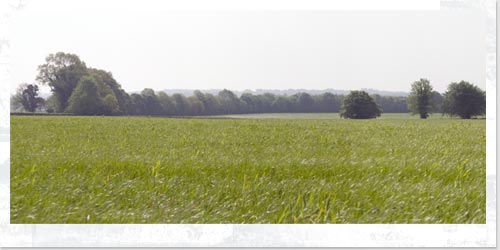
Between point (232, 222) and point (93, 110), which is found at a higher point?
point (93, 110)

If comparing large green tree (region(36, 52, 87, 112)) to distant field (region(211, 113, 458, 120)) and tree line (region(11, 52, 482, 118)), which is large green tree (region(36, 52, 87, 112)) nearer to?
tree line (region(11, 52, 482, 118))

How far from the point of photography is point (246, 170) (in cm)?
473

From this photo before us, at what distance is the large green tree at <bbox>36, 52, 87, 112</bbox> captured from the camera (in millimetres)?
5633

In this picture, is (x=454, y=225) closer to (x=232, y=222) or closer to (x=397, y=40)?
(x=232, y=222)

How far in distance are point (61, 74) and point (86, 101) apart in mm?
425

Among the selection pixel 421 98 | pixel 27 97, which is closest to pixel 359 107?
pixel 421 98

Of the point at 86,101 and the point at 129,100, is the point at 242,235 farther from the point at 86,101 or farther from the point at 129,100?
the point at 86,101

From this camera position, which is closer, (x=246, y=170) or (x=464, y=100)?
(x=246, y=170)

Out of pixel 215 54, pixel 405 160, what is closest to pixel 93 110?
pixel 215 54

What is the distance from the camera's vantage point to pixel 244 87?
5.78 meters

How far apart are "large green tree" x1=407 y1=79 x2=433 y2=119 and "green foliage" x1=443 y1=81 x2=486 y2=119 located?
0.82ft

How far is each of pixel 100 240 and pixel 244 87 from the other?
2.57 m

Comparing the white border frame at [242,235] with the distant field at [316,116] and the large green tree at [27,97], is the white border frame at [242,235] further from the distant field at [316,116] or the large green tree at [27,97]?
the distant field at [316,116]

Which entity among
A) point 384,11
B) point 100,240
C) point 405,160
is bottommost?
point 100,240
